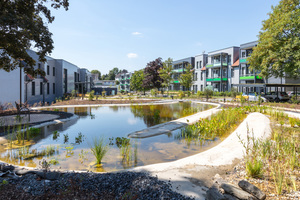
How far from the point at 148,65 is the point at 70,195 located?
42.3 metres

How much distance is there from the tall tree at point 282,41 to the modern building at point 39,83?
23797mm

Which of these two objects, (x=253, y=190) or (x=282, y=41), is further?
(x=282, y=41)

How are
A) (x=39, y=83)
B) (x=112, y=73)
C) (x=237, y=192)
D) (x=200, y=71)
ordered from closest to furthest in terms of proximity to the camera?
(x=237, y=192) < (x=39, y=83) < (x=200, y=71) < (x=112, y=73)

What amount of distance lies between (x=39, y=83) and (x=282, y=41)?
2993 centimetres

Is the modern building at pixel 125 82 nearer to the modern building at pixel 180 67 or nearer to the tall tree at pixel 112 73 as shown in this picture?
the modern building at pixel 180 67

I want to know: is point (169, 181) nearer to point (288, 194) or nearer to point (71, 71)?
point (288, 194)

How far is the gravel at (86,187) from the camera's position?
3270 mm

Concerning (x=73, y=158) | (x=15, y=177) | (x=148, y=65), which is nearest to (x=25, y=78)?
(x=73, y=158)

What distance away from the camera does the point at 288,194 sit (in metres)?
3.46

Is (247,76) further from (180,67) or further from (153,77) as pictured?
(180,67)

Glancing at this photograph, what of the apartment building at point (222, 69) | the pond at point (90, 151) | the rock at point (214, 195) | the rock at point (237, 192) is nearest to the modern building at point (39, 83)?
the pond at point (90, 151)

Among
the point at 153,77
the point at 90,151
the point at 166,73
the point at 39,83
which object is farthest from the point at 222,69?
the point at 90,151

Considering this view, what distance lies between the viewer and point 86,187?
3557mm

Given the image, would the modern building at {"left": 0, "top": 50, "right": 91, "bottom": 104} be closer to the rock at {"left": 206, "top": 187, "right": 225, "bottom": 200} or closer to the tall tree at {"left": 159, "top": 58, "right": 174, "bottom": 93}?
the rock at {"left": 206, "top": 187, "right": 225, "bottom": 200}
